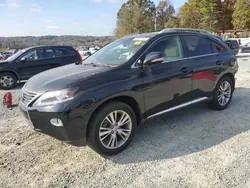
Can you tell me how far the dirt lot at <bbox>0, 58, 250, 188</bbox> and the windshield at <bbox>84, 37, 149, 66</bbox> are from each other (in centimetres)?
130

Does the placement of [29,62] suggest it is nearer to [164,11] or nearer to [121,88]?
[121,88]

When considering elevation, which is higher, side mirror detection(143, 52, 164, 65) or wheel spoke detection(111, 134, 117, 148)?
side mirror detection(143, 52, 164, 65)

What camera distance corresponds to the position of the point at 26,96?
334cm

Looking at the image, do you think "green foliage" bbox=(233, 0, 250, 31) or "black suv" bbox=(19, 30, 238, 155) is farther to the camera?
"green foliage" bbox=(233, 0, 250, 31)

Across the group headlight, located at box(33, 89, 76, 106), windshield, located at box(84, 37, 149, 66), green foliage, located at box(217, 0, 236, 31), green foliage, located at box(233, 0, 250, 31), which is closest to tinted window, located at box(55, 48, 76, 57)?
windshield, located at box(84, 37, 149, 66)

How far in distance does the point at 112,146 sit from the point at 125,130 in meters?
0.30

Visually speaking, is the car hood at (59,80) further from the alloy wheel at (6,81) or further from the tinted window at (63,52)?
the tinted window at (63,52)

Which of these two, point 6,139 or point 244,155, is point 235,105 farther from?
point 6,139

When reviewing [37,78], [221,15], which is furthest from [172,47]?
[221,15]

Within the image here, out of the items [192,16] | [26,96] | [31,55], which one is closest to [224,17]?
[192,16]

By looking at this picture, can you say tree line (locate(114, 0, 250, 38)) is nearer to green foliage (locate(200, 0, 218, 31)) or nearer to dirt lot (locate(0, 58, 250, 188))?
green foliage (locate(200, 0, 218, 31))

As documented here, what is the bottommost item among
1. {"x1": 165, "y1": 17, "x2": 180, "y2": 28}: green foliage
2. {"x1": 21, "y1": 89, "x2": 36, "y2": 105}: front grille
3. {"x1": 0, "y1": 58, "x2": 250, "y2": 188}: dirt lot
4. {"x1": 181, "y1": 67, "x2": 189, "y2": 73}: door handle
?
{"x1": 0, "y1": 58, "x2": 250, "y2": 188}: dirt lot

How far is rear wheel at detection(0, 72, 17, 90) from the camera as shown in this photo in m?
8.88

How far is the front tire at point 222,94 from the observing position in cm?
493
